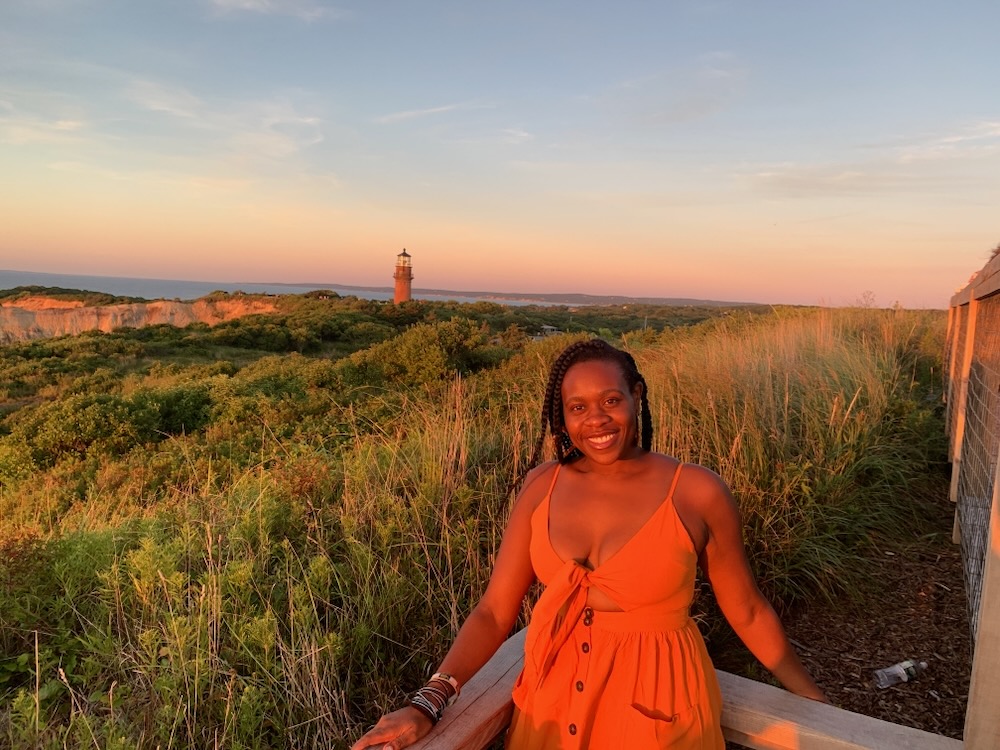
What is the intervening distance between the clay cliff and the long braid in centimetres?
2829

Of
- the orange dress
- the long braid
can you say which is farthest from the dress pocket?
the long braid

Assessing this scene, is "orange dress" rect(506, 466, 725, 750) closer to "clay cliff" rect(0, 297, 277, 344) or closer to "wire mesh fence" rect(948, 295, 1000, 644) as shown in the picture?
"wire mesh fence" rect(948, 295, 1000, 644)

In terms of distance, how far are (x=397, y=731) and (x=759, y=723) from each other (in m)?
0.86

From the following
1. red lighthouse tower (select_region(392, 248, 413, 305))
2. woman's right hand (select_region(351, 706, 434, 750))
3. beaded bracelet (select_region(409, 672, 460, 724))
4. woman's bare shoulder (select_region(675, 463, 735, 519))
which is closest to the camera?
woman's right hand (select_region(351, 706, 434, 750))

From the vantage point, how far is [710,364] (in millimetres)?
5961

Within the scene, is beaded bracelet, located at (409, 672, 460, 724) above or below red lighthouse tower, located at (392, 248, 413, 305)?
below

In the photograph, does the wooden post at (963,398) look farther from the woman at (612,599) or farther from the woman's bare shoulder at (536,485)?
the woman's bare shoulder at (536,485)

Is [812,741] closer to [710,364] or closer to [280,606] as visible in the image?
[280,606]

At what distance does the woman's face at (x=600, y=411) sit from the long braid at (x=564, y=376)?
33mm

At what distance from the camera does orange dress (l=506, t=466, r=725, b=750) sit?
5.00 ft

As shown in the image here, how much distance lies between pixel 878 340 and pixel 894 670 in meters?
7.79

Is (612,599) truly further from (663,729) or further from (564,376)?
(564,376)

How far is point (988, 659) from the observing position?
4.03ft

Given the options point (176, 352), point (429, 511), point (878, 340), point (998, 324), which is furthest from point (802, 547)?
point (176, 352)
